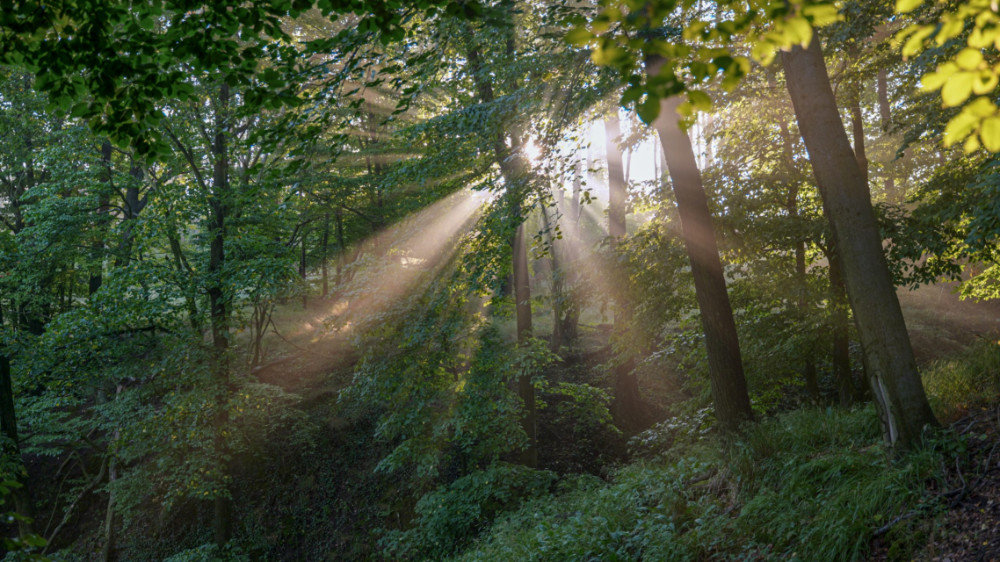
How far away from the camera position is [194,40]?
3.87m

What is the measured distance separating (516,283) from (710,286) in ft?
21.3

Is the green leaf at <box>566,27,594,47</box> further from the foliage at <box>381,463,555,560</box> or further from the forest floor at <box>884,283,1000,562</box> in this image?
the foliage at <box>381,463,555,560</box>

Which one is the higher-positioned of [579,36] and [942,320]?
[579,36]

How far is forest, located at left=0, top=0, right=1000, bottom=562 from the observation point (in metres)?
4.04

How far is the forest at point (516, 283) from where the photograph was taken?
404 cm

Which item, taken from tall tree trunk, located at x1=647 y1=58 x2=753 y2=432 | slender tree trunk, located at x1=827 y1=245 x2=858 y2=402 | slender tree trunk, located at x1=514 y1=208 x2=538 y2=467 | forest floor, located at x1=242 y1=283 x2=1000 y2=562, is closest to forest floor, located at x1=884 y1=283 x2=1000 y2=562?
forest floor, located at x1=242 y1=283 x2=1000 y2=562

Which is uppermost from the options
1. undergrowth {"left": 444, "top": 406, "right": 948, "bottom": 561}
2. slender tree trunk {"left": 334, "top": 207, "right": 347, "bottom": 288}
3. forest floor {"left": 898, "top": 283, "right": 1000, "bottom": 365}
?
slender tree trunk {"left": 334, "top": 207, "right": 347, "bottom": 288}

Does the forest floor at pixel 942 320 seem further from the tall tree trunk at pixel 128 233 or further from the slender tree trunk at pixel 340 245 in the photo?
the tall tree trunk at pixel 128 233

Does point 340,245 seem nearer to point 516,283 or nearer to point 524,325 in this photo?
point 516,283

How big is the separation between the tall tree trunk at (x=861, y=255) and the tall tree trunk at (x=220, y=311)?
1254 cm

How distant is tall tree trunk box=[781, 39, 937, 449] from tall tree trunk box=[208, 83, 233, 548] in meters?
12.5

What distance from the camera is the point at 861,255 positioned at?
5.32m

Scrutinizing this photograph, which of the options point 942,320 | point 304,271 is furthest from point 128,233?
point 942,320

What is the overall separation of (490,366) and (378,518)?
18.5 feet
